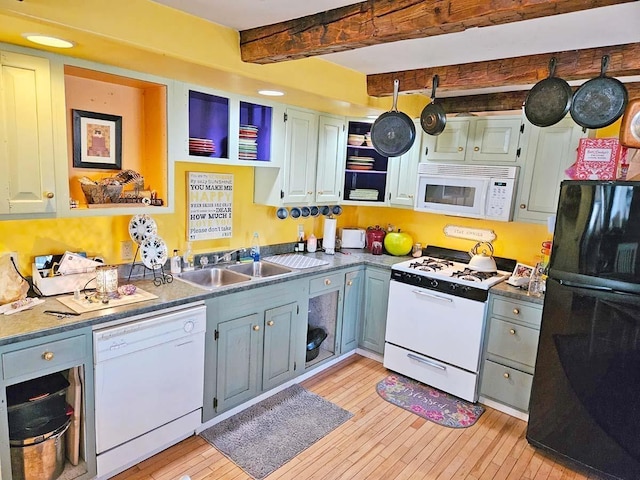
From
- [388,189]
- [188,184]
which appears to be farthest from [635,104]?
[188,184]

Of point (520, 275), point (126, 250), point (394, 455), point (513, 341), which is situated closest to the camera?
point (394, 455)

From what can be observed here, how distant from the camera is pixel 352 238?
4125 millimetres

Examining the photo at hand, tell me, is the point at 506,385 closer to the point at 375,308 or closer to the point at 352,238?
the point at 375,308

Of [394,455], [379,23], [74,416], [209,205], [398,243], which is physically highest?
[379,23]

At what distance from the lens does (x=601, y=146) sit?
2.64 metres

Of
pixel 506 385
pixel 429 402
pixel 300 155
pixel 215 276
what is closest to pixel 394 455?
pixel 429 402

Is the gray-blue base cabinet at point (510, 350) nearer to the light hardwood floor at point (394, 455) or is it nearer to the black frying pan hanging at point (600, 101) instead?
the light hardwood floor at point (394, 455)

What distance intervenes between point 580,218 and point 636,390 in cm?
96

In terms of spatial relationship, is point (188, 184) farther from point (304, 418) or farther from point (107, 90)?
point (304, 418)

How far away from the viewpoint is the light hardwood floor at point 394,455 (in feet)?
7.73

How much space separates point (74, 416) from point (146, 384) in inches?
13.7

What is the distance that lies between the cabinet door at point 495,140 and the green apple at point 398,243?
0.96 meters

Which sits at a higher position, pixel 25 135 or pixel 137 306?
pixel 25 135

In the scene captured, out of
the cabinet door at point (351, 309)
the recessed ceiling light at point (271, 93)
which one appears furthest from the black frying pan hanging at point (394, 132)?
the cabinet door at point (351, 309)
